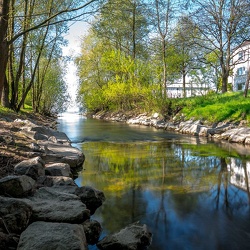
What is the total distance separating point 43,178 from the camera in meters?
5.90

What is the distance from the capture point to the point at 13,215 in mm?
3760

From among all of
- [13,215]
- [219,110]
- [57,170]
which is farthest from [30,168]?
[219,110]

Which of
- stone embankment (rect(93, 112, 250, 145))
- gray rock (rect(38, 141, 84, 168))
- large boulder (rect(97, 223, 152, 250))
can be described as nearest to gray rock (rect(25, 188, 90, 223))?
large boulder (rect(97, 223, 152, 250))

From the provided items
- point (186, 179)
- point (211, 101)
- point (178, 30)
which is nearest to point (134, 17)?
point (178, 30)

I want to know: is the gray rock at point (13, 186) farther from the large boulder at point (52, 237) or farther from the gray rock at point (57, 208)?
the large boulder at point (52, 237)

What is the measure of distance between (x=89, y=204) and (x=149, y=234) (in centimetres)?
151

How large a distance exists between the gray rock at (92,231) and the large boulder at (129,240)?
0.68ft

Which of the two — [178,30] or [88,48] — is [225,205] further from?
[88,48]

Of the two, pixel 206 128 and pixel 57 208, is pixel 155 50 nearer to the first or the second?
pixel 206 128

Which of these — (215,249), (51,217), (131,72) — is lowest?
(215,249)

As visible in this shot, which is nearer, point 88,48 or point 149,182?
point 149,182

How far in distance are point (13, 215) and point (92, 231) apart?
45.5 inches

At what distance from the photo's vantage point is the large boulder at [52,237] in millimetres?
3266

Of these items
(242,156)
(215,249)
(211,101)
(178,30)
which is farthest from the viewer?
(178,30)
